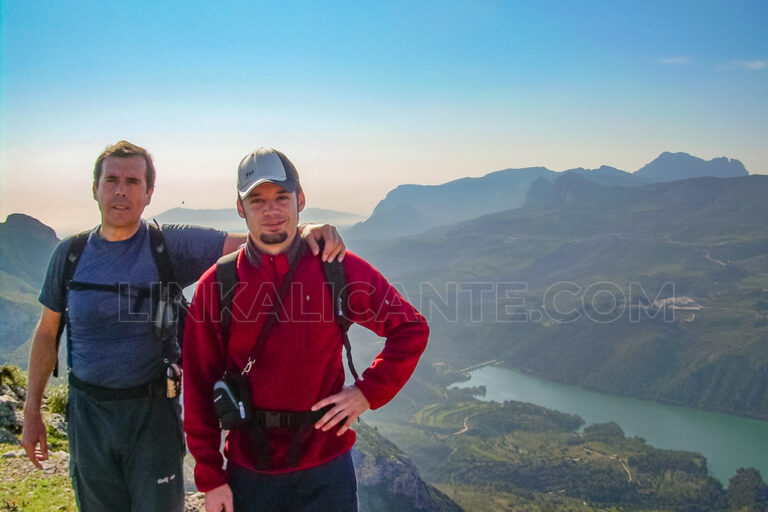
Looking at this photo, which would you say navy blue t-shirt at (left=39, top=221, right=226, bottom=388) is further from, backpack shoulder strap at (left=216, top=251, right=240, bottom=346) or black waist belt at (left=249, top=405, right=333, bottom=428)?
black waist belt at (left=249, top=405, right=333, bottom=428)

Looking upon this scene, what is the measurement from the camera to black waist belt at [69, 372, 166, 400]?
3637 mm

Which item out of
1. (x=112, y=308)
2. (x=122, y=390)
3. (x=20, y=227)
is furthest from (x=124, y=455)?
(x=20, y=227)

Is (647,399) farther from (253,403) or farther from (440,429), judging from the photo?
(253,403)

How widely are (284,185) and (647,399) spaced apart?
180m

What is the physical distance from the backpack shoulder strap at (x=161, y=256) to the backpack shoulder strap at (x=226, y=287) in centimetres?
84

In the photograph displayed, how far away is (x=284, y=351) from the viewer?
3078 millimetres

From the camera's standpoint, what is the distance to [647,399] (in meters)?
155

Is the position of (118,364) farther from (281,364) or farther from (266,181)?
(266,181)

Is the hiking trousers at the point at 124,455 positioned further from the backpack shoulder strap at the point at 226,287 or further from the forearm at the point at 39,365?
the backpack shoulder strap at the point at 226,287

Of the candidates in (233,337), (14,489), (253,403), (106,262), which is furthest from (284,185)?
(14,489)

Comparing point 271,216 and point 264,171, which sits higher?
point 264,171

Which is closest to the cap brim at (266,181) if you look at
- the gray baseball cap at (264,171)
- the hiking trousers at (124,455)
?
the gray baseball cap at (264,171)

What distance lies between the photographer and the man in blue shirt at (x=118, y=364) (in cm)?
364

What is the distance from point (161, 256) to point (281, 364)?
1.49m
